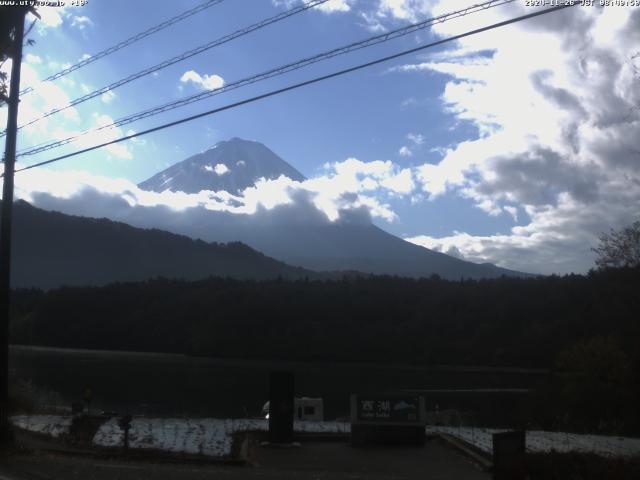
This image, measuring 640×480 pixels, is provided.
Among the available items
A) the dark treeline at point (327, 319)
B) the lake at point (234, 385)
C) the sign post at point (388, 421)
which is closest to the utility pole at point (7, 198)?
the sign post at point (388, 421)

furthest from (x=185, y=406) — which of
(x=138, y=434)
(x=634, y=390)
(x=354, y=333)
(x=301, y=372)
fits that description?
(x=354, y=333)

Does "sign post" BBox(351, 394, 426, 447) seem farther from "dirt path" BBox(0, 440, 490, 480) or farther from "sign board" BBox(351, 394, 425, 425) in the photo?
"dirt path" BBox(0, 440, 490, 480)

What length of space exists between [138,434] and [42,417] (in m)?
4.49

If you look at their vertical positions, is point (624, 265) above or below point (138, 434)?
above

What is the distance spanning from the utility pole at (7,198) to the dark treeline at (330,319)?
79.0 m

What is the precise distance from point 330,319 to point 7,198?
4848 inches

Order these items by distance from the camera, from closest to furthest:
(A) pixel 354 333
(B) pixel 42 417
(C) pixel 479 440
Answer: (C) pixel 479 440 → (B) pixel 42 417 → (A) pixel 354 333

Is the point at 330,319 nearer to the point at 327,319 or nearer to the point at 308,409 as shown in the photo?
the point at 327,319

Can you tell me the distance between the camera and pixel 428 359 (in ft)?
390

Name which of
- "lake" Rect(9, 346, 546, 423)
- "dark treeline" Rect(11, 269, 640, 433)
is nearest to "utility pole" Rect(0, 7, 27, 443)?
"lake" Rect(9, 346, 546, 423)

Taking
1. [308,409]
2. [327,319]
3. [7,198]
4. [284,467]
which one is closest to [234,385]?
[308,409]

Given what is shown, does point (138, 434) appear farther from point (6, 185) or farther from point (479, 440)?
point (479, 440)

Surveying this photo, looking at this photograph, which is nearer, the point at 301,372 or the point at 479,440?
the point at 479,440

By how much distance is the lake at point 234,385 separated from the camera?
48594mm
